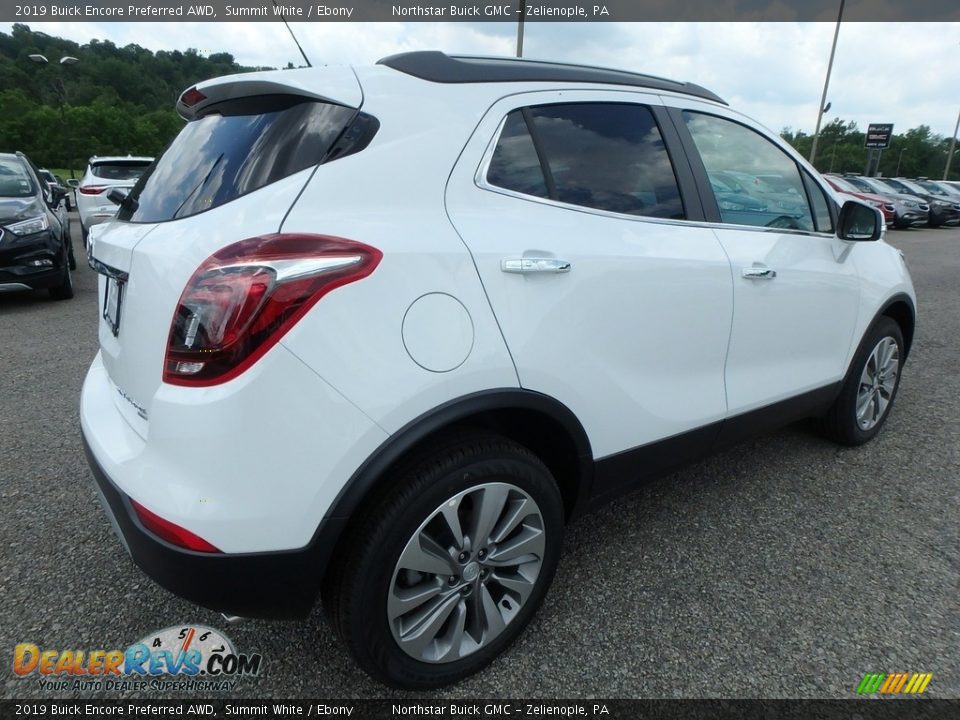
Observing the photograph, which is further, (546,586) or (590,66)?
(590,66)

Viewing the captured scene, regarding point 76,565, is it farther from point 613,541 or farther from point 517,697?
point 613,541

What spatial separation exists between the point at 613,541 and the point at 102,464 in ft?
6.10

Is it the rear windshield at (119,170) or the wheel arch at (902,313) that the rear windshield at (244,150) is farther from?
the rear windshield at (119,170)

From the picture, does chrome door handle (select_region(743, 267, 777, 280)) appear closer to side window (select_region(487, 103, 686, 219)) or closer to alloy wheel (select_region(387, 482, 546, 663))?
side window (select_region(487, 103, 686, 219))

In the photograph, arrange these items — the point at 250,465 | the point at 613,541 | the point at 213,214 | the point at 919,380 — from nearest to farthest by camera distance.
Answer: the point at 250,465
the point at 213,214
the point at 613,541
the point at 919,380

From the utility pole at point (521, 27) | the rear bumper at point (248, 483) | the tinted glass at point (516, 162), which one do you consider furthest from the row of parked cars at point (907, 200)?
the rear bumper at point (248, 483)

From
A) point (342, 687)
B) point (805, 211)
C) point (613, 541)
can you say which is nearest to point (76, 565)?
point (342, 687)

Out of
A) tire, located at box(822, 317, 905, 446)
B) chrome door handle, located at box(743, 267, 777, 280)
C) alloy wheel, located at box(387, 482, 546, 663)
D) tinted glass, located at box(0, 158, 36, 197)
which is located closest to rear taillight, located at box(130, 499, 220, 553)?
alloy wheel, located at box(387, 482, 546, 663)

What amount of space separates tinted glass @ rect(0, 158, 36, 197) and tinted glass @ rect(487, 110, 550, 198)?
23.3ft

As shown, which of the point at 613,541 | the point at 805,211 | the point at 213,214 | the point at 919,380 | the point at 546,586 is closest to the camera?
the point at 213,214

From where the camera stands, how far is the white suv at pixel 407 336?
56.6 inches

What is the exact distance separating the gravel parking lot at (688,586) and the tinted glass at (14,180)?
4.58 meters

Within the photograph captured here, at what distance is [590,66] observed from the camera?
7.57ft

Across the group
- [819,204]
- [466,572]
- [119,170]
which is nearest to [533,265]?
[466,572]
